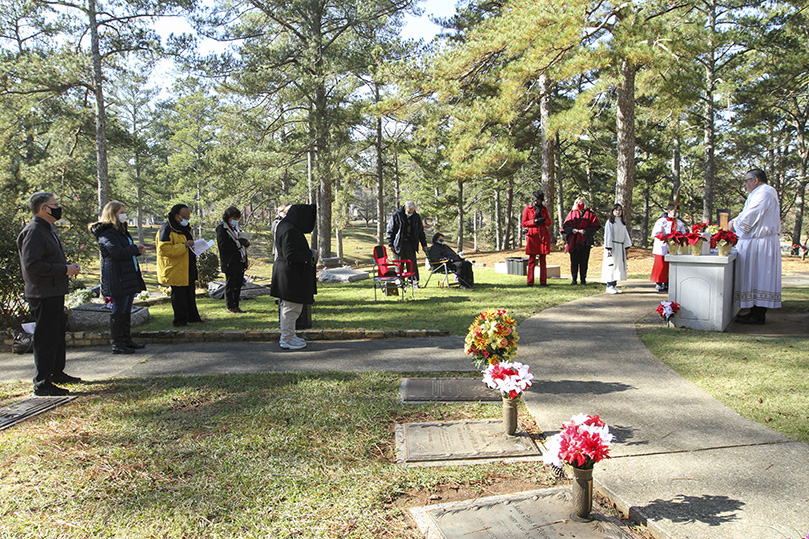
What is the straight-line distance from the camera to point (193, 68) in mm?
18781

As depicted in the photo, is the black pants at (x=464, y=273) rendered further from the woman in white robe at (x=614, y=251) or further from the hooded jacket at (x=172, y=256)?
the hooded jacket at (x=172, y=256)

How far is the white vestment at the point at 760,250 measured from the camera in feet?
23.4

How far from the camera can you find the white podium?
6.82 m

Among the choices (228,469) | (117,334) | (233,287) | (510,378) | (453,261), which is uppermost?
(453,261)

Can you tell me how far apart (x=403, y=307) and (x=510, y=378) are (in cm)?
589

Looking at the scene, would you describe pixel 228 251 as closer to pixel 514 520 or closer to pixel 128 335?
pixel 128 335

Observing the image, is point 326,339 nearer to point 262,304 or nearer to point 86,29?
point 262,304

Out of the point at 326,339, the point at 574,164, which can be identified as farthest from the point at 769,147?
the point at 326,339

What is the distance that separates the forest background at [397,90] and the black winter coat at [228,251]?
2.55m

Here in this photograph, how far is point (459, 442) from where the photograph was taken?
356cm

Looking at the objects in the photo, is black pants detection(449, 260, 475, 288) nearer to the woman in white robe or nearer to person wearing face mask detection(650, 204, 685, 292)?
the woman in white robe

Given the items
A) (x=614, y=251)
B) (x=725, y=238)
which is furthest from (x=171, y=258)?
(x=614, y=251)

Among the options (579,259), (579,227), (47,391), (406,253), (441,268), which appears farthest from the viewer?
(441,268)

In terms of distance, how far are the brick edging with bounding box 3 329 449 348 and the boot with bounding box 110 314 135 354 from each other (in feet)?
2.08
